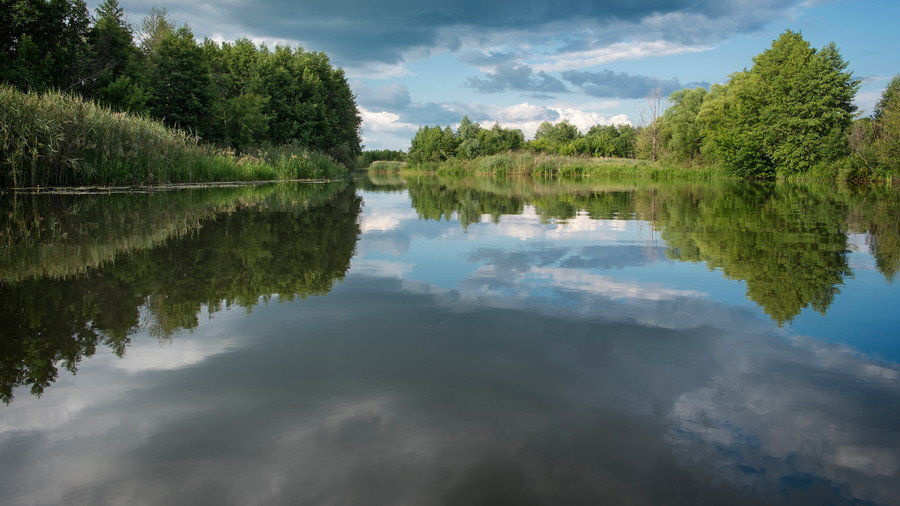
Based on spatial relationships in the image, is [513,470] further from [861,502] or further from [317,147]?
[317,147]

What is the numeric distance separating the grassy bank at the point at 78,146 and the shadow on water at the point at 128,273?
5.79 m

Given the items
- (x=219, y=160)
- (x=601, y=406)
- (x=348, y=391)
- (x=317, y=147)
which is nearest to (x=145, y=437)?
(x=348, y=391)

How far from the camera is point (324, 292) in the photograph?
4.75 meters

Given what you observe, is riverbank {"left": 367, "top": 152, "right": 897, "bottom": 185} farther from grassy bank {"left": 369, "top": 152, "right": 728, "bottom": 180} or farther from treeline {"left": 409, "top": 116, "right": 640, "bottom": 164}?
treeline {"left": 409, "top": 116, "right": 640, "bottom": 164}

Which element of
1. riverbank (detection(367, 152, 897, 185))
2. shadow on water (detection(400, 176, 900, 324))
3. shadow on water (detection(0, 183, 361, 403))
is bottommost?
shadow on water (detection(400, 176, 900, 324))

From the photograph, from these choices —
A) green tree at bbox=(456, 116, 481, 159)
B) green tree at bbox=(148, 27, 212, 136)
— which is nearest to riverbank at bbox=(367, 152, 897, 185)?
green tree at bbox=(456, 116, 481, 159)

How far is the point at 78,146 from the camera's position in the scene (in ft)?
53.3

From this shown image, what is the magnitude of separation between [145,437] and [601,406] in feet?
6.27

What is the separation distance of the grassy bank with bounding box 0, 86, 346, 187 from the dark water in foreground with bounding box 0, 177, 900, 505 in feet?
36.9

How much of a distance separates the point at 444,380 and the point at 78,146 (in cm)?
1747

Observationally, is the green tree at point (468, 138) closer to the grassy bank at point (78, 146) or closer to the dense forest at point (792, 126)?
the dense forest at point (792, 126)

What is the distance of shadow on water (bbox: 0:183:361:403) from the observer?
342cm

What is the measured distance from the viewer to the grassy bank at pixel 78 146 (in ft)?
49.0

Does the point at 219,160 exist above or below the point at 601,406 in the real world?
above
